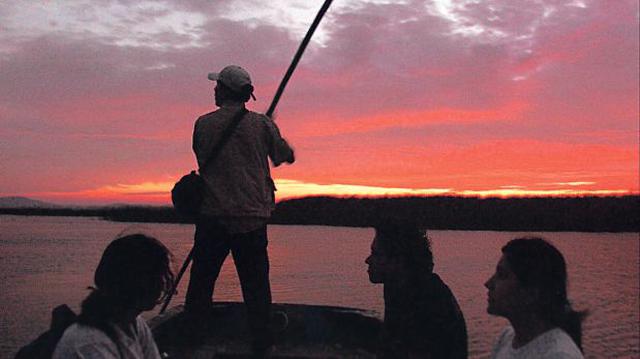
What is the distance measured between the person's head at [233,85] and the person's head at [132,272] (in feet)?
7.74

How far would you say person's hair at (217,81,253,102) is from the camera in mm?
5012

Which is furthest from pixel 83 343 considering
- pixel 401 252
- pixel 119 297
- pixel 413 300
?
pixel 401 252

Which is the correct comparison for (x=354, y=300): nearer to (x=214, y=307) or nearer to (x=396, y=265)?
(x=214, y=307)

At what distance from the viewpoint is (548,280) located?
2.85 meters

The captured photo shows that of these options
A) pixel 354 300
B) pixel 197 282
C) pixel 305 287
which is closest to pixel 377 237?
pixel 197 282

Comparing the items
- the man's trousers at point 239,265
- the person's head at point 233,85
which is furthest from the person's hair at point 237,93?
the man's trousers at point 239,265

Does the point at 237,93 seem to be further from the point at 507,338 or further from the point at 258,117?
the point at 507,338

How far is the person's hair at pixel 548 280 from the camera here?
112 inches

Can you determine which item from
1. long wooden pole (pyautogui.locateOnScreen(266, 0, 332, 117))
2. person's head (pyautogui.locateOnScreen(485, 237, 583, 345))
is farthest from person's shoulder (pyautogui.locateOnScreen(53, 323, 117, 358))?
long wooden pole (pyautogui.locateOnScreen(266, 0, 332, 117))

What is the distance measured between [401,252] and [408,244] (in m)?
0.07

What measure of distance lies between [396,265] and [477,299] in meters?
25.8

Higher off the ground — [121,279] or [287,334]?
[121,279]

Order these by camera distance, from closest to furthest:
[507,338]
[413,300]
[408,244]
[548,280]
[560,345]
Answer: [560,345] < [548,280] < [507,338] < [413,300] < [408,244]

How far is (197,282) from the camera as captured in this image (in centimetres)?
511
